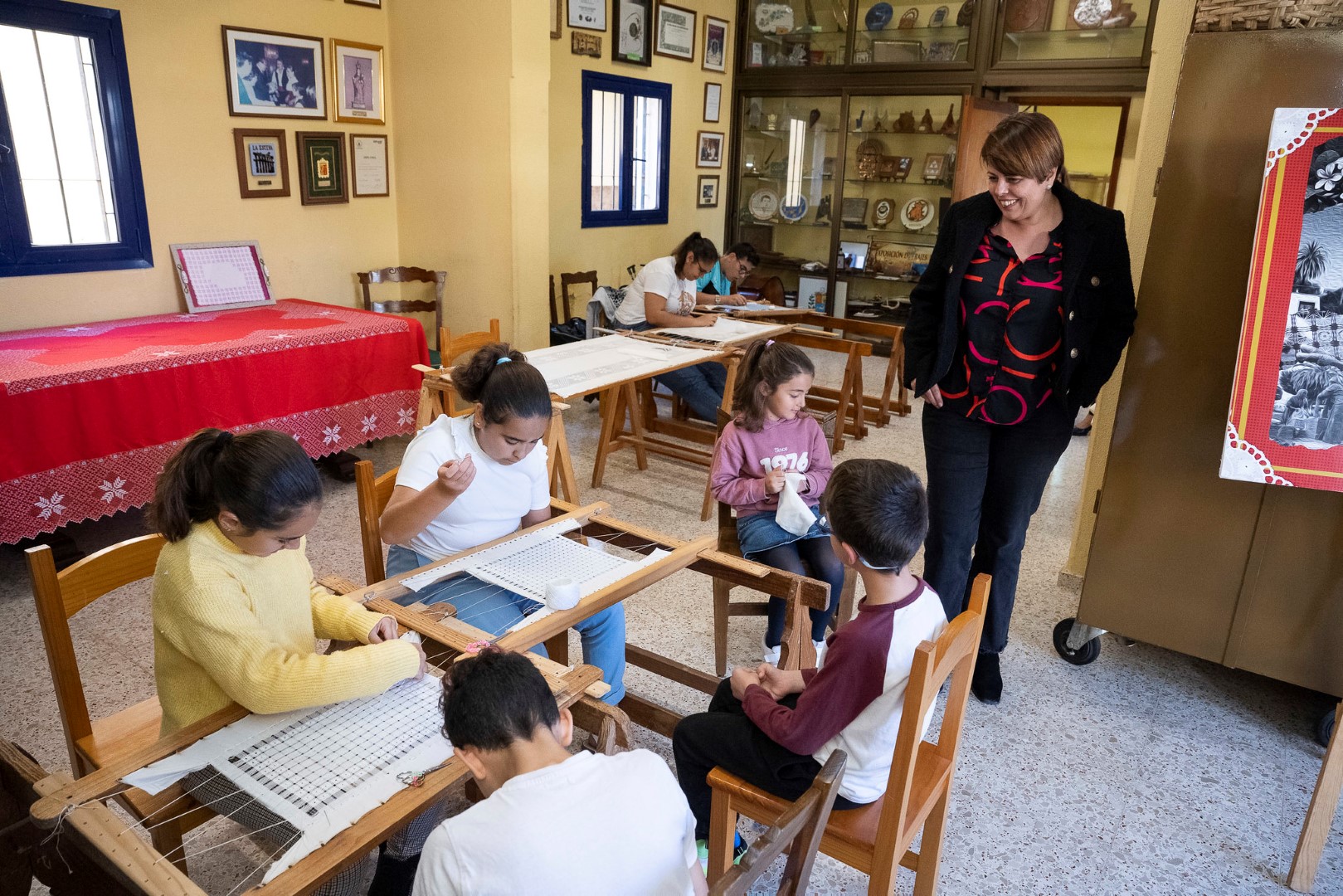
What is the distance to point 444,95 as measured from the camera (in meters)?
4.78

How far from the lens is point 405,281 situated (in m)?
5.15

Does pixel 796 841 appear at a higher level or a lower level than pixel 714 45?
lower

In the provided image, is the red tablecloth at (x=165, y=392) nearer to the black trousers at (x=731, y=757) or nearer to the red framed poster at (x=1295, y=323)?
the black trousers at (x=731, y=757)

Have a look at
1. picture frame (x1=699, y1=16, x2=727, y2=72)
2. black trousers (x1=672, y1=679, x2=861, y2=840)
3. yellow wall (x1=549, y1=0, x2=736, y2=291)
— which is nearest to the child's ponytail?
black trousers (x1=672, y1=679, x2=861, y2=840)

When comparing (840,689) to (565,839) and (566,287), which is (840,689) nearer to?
(565,839)

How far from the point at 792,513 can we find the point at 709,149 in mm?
5432

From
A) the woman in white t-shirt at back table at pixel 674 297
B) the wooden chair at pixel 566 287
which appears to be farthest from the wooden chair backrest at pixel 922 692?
the wooden chair at pixel 566 287

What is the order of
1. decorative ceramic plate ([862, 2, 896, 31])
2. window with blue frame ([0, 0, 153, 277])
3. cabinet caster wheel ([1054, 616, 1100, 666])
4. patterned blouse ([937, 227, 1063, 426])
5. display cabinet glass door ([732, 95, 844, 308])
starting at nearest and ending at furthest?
1. patterned blouse ([937, 227, 1063, 426])
2. cabinet caster wheel ([1054, 616, 1100, 666])
3. window with blue frame ([0, 0, 153, 277])
4. decorative ceramic plate ([862, 2, 896, 31])
5. display cabinet glass door ([732, 95, 844, 308])

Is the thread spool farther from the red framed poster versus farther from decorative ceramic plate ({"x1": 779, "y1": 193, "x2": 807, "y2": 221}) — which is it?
decorative ceramic plate ({"x1": 779, "y1": 193, "x2": 807, "y2": 221})

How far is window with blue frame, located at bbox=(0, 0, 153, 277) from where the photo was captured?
3.56 meters

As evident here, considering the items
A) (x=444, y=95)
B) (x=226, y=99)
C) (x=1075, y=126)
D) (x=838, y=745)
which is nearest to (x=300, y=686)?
(x=838, y=745)

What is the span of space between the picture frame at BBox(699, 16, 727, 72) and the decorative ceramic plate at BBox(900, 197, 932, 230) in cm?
184

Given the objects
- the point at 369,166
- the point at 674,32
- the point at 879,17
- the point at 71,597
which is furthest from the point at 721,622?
the point at 879,17

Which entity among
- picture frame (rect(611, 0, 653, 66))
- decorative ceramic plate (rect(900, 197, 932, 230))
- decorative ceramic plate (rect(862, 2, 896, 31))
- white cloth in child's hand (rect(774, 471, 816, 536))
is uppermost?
decorative ceramic plate (rect(862, 2, 896, 31))
